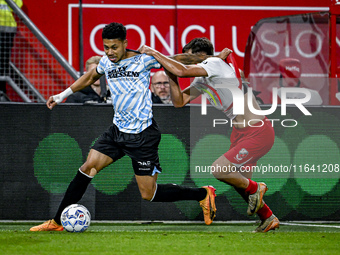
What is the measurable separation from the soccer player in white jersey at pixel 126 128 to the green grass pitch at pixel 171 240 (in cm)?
42

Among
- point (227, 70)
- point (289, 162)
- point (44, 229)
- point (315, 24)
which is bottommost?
point (44, 229)

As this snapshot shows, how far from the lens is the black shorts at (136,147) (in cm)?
601

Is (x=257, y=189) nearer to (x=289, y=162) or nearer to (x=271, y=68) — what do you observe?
(x=289, y=162)

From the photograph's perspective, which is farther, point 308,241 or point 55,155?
point 55,155

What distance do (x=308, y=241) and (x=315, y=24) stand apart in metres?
4.73

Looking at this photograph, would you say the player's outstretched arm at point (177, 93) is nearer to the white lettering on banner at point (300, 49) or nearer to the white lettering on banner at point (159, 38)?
the white lettering on banner at point (300, 49)

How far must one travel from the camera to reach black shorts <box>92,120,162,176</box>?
19.7 feet

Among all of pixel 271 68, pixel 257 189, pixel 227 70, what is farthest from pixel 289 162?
pixel 271 68

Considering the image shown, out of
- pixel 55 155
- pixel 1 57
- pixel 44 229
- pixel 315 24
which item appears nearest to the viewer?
pixel 44 229

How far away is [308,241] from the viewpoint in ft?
17.4

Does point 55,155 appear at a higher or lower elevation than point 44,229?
higher

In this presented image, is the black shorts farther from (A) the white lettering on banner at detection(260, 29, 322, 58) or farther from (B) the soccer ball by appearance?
(A) the white lettering on banner at detection(260, 29, 322, 58)

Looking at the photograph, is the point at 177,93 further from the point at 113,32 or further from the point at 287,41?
the point at 287,41

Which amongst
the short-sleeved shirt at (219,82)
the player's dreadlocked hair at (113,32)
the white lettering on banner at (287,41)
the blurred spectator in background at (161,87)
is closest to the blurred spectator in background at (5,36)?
the blurred spectator in background at (161,87)
